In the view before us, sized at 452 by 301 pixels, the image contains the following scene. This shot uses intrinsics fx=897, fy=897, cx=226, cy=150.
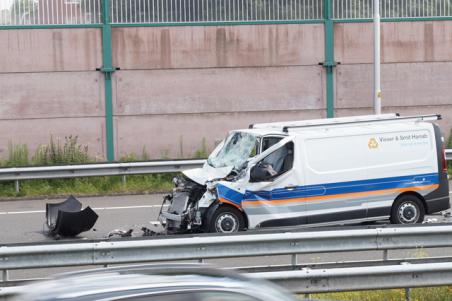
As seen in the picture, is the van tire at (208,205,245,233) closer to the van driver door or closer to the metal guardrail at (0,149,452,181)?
the van driver door

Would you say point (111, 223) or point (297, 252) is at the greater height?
point (297, 252)

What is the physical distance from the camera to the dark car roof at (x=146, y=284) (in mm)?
4715

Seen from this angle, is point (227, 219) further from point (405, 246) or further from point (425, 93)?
point (425, 93)

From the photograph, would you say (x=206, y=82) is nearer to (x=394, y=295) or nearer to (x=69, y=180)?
(x=69, y=180)

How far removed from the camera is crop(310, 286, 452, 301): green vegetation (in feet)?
30.8

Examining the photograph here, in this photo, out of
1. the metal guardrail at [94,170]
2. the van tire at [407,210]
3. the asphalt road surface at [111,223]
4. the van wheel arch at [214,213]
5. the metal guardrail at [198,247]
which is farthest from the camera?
the metal guardrail at [94,170]

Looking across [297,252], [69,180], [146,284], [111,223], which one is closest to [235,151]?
[111,223]

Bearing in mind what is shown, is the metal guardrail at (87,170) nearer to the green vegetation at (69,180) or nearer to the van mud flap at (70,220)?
the green vegetation at (69,180)

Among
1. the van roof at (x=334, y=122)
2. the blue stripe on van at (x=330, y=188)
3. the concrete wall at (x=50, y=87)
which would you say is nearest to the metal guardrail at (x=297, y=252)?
the blue stripe on van at (x=330, y=188)

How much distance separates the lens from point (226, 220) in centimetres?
1363

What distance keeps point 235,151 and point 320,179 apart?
1.65 m

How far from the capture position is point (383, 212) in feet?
46.5

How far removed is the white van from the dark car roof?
27.5ft

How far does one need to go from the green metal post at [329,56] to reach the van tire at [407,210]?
9108 millimetres
